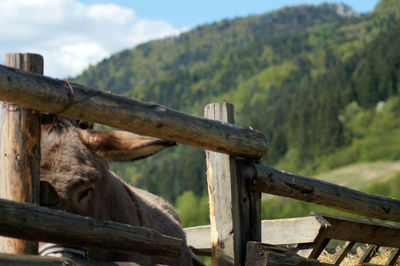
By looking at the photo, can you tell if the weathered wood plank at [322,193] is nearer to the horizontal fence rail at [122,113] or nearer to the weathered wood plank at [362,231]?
the weathered wood plank at [362,231]

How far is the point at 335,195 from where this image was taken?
452 centimetres

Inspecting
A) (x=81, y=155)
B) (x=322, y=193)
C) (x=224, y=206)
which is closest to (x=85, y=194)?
(x=81, y=155)

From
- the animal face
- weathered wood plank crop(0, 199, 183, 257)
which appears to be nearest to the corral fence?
weathered wood plank crop(0, 199, 183, 257)

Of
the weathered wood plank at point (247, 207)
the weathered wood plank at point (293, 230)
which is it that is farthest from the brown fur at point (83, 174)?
the weathered wood plank at point (293, 230)

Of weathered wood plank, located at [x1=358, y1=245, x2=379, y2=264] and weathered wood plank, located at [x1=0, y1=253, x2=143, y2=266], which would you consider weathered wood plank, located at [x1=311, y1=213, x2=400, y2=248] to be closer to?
weathered wood plank, located at [x1=358, y1=245, x2=379, y2=264]

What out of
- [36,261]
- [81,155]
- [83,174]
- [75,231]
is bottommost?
[36,261]

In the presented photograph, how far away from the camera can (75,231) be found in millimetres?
2842

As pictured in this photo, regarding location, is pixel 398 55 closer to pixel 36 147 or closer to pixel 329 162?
pixel 329 162

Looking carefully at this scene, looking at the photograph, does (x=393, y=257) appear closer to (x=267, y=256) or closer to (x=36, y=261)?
(x=267, y=256)

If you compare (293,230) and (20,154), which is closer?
(20,154)

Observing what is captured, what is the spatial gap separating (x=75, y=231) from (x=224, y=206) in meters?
1.28

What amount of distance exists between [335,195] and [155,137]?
5.74ft

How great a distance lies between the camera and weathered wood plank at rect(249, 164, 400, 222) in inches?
159

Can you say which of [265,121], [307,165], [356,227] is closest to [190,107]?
[265,121]
